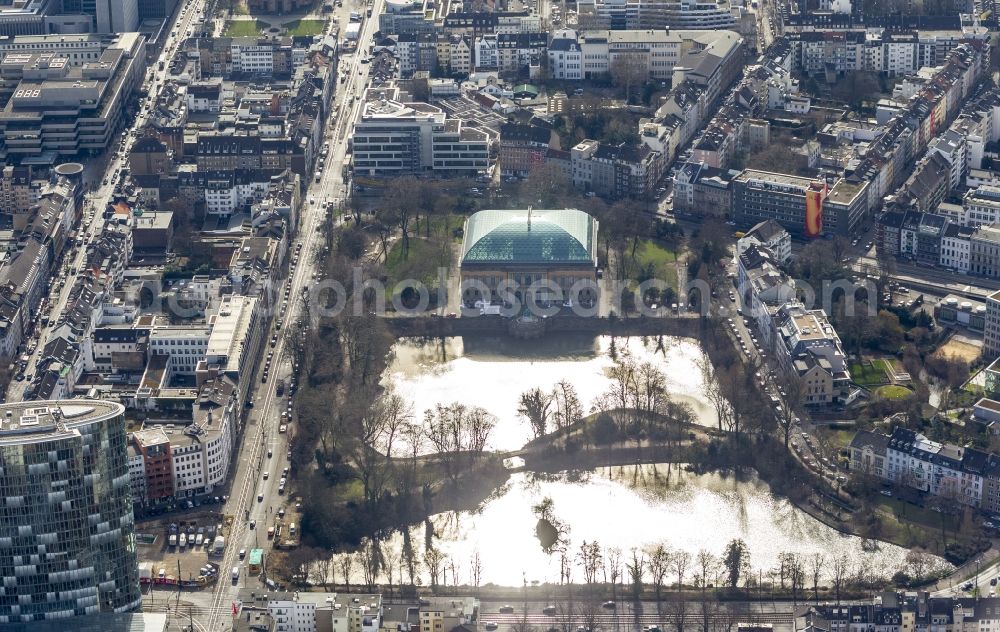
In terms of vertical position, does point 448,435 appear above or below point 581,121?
below

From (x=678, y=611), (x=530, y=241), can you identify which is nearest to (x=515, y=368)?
(x=530, y=241)

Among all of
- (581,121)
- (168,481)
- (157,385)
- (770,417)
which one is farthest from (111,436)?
(581,121)

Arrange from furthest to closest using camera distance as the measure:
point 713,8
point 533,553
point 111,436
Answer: point 713,8
point 533,553
point 111,436

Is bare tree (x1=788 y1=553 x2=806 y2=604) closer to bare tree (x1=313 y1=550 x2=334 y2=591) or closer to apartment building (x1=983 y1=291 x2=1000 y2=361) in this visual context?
bare tree (x1=313 y1=550 x2=334 y2=591)

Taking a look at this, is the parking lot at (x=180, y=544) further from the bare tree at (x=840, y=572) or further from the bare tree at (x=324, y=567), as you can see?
the bare tree at (x=840, y=572)

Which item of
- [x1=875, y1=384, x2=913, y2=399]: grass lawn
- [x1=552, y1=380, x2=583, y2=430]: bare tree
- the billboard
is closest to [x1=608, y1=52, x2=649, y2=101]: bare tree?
the billboard

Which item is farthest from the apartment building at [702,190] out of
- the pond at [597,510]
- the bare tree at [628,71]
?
the pond at [597,510]

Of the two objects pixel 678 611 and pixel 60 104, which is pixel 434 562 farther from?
pixel 60 104

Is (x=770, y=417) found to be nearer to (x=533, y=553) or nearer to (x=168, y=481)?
(x=533, y=553)
